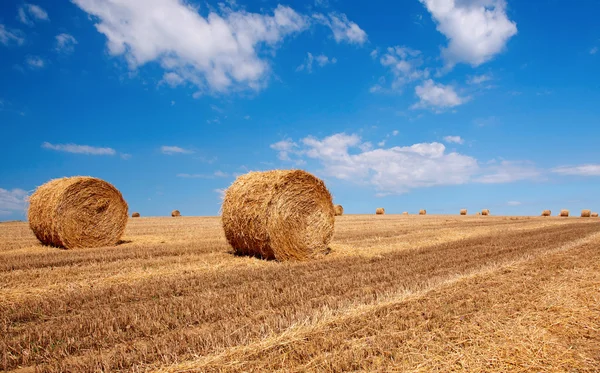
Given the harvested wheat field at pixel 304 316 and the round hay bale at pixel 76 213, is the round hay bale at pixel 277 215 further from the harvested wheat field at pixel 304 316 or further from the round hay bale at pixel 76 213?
the round hay bale at pixel 76 213

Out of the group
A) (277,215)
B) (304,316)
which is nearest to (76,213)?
(277,215)

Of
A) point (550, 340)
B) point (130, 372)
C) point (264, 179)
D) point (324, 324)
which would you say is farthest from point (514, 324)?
point (264, 179)

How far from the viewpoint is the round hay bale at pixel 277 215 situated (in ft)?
28.9

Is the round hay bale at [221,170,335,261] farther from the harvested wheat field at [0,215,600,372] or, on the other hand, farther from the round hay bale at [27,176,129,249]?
the round hay bale at [27,176,129,249]

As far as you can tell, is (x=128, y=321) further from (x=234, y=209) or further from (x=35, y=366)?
(x=234, y=209)

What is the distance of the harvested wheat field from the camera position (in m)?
3.24

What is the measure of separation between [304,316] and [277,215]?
4.76m

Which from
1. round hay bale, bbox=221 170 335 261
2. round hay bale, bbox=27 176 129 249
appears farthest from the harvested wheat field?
round hay bale, bbox=27 176 129 249

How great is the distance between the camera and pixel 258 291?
5.45m

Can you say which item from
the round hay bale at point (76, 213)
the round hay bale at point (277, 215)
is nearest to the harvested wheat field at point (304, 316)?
the round hay bale at point (277, 215)

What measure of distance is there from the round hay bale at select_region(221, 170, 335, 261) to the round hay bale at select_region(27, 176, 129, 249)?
17.0 ft

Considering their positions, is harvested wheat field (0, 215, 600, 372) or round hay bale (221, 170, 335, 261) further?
round hay bale (221, 170, 335, 261)

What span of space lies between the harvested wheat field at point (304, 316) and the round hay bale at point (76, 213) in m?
3.73

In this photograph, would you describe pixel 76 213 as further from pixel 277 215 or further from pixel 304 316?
pixel 304 316
